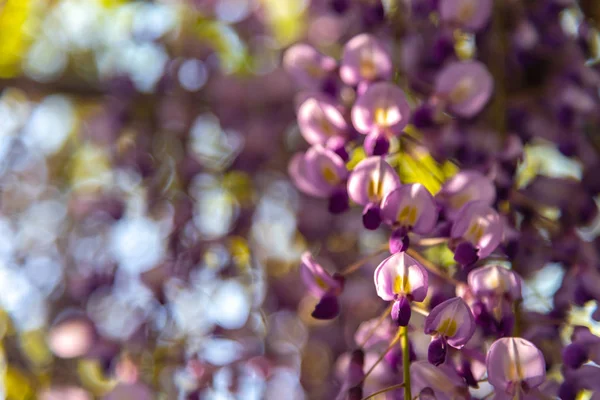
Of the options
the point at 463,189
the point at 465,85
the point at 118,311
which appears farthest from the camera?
the point at 118,311

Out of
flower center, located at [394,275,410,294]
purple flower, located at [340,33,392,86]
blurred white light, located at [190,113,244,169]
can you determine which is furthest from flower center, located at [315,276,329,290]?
blurred white light, located at [190,113,244,169]

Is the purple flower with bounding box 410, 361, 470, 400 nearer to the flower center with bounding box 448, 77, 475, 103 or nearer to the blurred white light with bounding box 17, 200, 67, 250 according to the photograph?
the flower center with bounding box 448, 77, 475, 103

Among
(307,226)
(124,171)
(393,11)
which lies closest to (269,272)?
(307,226)

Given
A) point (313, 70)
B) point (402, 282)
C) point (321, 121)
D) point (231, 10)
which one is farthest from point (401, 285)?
point (231, 10)

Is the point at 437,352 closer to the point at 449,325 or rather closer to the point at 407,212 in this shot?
the point at 449,325

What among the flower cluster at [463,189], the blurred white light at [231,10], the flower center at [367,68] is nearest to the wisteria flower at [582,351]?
the flower cluster at [463,189]

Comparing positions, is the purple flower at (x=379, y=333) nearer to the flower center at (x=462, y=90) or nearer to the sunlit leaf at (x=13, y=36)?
the flower center at (x=462, y=90)
